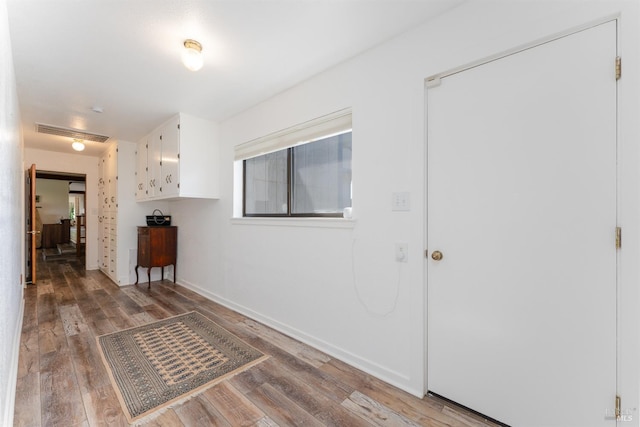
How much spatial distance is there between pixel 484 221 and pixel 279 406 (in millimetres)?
1636

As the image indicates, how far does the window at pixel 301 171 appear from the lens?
7.63 feet

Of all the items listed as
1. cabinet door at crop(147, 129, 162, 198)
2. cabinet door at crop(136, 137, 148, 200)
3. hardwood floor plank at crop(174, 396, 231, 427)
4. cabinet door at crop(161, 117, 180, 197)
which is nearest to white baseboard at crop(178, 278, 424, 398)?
hardwood floor plank at crop(174, 396, 231, 427)

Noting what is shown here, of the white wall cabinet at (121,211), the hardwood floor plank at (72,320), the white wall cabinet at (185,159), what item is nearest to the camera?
the hardwood floor plank at (72,320)

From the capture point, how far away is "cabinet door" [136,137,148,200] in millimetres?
4143

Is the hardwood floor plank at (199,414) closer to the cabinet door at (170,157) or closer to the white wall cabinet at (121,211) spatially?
the cabinet door at (170,157)

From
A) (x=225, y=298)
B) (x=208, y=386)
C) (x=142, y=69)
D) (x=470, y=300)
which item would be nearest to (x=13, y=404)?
(x=208, y=386)

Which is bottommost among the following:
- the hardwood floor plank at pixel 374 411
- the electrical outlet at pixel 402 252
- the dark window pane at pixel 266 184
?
the hardwood floor plank at pixel 374 411

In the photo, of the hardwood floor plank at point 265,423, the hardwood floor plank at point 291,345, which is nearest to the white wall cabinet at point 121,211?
the hardwood floor plank at point 291,345

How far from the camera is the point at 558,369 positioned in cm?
133

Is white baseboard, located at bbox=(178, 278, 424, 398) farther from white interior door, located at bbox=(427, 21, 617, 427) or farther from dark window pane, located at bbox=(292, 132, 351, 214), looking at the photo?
dark window pane, located at bbox=(292, 132, 351, 214)

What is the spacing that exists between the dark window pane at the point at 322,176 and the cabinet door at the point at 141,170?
2754 millimetres

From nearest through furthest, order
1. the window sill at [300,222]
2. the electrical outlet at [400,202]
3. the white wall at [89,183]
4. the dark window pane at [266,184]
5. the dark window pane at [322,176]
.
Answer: the electrical outlet at [400,202] → the window sill at [300,222] → the dark window pane at [322,176] → the dark window pane at [266,184] → the white wall at [89,183]

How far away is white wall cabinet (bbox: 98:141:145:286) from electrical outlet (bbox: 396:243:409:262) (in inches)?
177

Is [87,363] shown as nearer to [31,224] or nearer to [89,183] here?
[31,224]
